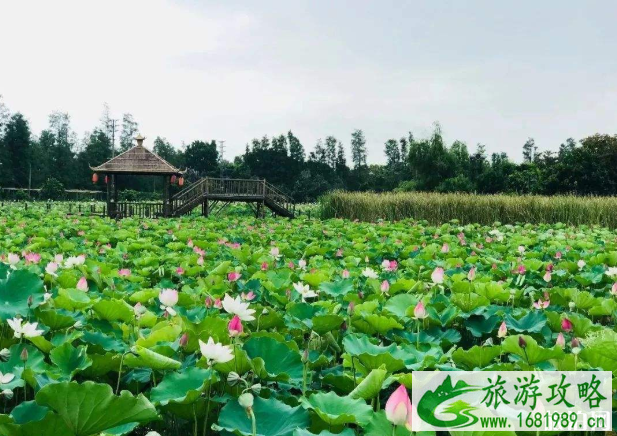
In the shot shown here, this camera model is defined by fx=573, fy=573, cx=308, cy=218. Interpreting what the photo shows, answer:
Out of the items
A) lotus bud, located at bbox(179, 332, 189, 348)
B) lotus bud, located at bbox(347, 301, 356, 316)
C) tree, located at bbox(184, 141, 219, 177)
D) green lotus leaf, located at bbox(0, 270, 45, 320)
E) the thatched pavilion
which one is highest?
tree, located at bbox(184, 141, 219, 177)

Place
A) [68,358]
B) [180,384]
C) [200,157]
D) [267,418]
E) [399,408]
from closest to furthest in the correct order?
[399,408]
[267,418]
[180,384]
[68,358]
[200,157]

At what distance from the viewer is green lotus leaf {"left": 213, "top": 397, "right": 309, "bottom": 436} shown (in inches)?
47.7

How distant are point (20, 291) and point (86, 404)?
38.3 inches

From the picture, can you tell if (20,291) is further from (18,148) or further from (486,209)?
(18,148)

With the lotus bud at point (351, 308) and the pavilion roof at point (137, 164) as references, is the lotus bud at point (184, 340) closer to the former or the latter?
the lotus bud at point (351, 308)

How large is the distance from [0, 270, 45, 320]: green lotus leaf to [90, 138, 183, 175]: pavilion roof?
16484 millimetres

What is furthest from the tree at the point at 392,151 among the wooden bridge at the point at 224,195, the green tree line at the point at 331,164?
the wooden bridge at the point at 224,195

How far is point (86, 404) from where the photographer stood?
1.03 meters

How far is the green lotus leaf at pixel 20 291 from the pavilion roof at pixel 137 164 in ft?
54.1

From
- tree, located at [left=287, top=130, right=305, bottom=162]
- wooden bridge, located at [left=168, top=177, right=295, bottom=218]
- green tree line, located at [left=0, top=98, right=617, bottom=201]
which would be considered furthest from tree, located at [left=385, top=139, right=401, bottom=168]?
wooden bridge, located at [left=168, top=177, right=295, bottom=218]

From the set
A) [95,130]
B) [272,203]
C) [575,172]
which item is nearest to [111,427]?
[272,203]

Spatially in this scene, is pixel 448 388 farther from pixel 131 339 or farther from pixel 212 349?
pixel 131 339

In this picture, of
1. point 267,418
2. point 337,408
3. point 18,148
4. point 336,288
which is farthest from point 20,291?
point 18,148

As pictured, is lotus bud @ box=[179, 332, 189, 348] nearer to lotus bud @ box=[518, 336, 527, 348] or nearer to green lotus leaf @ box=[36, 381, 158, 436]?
green lotus leaf @ box=[36, 381, 158, 436]
